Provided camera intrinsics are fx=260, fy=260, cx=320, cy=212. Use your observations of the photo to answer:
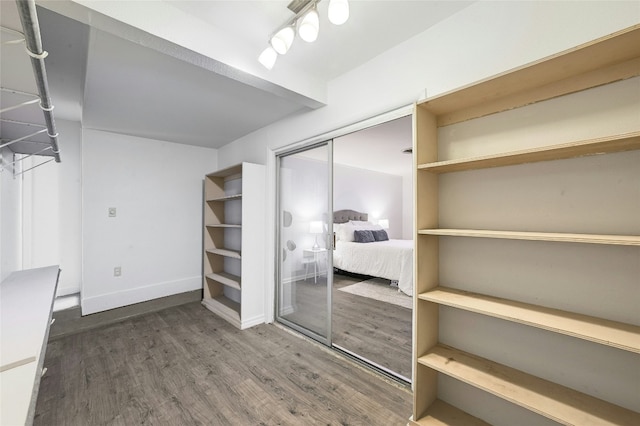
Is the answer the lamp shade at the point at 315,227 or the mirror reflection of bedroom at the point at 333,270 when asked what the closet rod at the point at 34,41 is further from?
the lamp shade at the point at 315,227

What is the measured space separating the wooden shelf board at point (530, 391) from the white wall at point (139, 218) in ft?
12.6

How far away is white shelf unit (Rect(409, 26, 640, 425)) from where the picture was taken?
112cm

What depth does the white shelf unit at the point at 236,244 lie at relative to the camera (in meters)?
3.05

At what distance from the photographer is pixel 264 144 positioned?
11.0ft

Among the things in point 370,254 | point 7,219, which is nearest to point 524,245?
point 370,254

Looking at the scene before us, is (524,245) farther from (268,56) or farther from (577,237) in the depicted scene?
(268,56)

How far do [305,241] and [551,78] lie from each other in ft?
7.71

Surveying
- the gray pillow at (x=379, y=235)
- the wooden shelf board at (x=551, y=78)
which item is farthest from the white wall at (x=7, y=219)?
the gray pillow at (x=379, y=235)

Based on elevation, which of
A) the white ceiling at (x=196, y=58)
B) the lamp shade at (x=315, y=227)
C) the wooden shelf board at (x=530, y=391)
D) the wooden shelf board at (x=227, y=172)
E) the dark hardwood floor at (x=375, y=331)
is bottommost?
the dark hardwood floor at (x=375, y=331)

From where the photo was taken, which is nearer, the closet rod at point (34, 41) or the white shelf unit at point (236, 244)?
the closet rod at point (34, 41)

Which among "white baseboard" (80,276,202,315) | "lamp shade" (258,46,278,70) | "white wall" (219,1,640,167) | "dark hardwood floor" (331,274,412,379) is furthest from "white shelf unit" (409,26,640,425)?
"white baseboard" (80,276,202,315)

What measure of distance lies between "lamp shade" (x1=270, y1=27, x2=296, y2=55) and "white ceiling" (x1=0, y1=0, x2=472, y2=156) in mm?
194

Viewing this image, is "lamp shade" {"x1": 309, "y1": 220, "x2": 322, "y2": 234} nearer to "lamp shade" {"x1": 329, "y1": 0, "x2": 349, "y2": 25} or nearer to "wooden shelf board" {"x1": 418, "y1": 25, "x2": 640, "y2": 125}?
"wooden shelf board" {"x1": 418, "y1": 25, "x2": 640, "y2": 125}

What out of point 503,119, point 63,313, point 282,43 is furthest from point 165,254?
point 503,119
